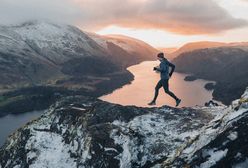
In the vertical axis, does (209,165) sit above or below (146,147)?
above

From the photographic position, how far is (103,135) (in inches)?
1212

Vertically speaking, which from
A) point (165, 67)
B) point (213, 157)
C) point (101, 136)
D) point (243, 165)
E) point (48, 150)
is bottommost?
point (48, 150)

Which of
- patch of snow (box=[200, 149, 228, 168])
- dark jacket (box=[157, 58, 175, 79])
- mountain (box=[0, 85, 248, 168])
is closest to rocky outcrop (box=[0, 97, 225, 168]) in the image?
mountain (box=[0, 85, 248, 168])

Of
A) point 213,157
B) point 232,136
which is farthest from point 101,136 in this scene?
point 232,136

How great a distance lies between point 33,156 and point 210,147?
59.2 feet

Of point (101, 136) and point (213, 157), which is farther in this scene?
point (101, 136)

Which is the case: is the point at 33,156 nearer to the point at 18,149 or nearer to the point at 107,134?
the point at 18,149

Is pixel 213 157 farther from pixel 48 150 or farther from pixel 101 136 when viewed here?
pixel 48 150

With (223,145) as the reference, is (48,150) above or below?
below

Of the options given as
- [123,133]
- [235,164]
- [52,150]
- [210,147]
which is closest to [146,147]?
[123,133]

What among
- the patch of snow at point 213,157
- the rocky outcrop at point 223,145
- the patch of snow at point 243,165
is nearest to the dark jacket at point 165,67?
the rocky outcrop at point 223,145

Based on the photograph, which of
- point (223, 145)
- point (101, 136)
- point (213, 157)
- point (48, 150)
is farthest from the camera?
point (48, 150)

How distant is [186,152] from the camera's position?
21.1 metres

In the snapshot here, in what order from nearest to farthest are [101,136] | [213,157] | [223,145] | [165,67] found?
[213,157]
[223,145]
[165,67]
[101,136]
